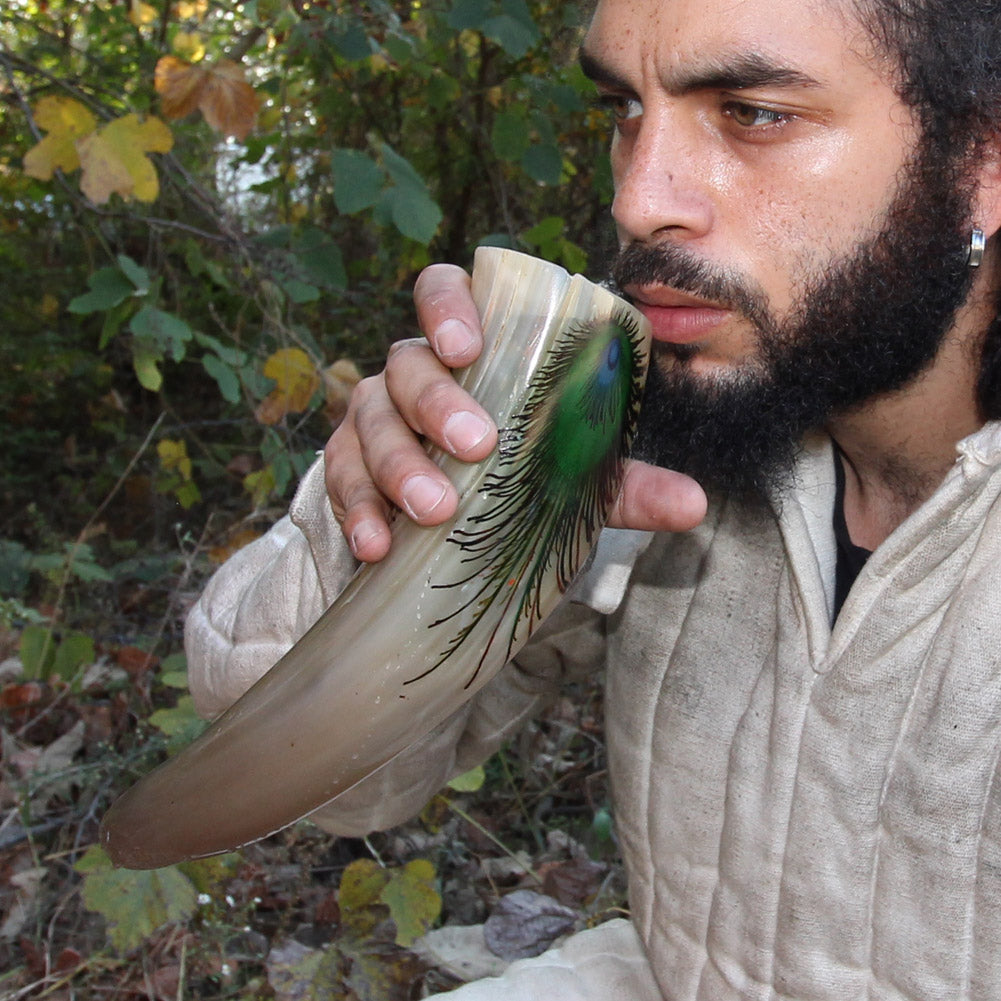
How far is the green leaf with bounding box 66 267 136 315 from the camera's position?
2.73 metres

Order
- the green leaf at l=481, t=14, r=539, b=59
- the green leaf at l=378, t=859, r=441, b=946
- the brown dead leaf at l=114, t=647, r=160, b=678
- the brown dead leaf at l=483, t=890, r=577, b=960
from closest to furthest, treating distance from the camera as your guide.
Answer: the green leaf at l=378, t=859, r=441, b=946 < the brown dead leaf at l=483, t=890, r=577, b=960 < the green leaf at l=481, t=14, r=539, b=59 < the brown dead leaf at l=114, t=647, r=160, b=678

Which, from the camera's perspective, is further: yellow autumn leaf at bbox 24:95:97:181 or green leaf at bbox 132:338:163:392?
green leaf at bbox 132:338:163:392

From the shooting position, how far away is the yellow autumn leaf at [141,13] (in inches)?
151

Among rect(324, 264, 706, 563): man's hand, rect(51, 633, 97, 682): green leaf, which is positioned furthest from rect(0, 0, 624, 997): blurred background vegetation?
rect(324, 264, 706, 563): man's hand

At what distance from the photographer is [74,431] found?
5316 millimetres

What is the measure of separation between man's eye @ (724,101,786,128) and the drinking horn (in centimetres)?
35

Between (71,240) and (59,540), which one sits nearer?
(59,540)

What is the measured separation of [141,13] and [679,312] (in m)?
3.24

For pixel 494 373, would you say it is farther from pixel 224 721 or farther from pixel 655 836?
pixel 655 836

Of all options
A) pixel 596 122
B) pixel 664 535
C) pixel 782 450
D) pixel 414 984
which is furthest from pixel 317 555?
pixel 596 122

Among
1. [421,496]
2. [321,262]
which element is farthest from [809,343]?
[321,262]

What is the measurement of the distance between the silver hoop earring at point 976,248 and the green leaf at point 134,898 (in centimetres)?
165

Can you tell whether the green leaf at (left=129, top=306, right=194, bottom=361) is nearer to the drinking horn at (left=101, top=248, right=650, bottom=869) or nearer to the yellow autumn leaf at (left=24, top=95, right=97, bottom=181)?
the yellow autumn leaf at (left=24, top=95, right=97, bottom=181)

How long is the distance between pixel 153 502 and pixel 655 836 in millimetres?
3173
